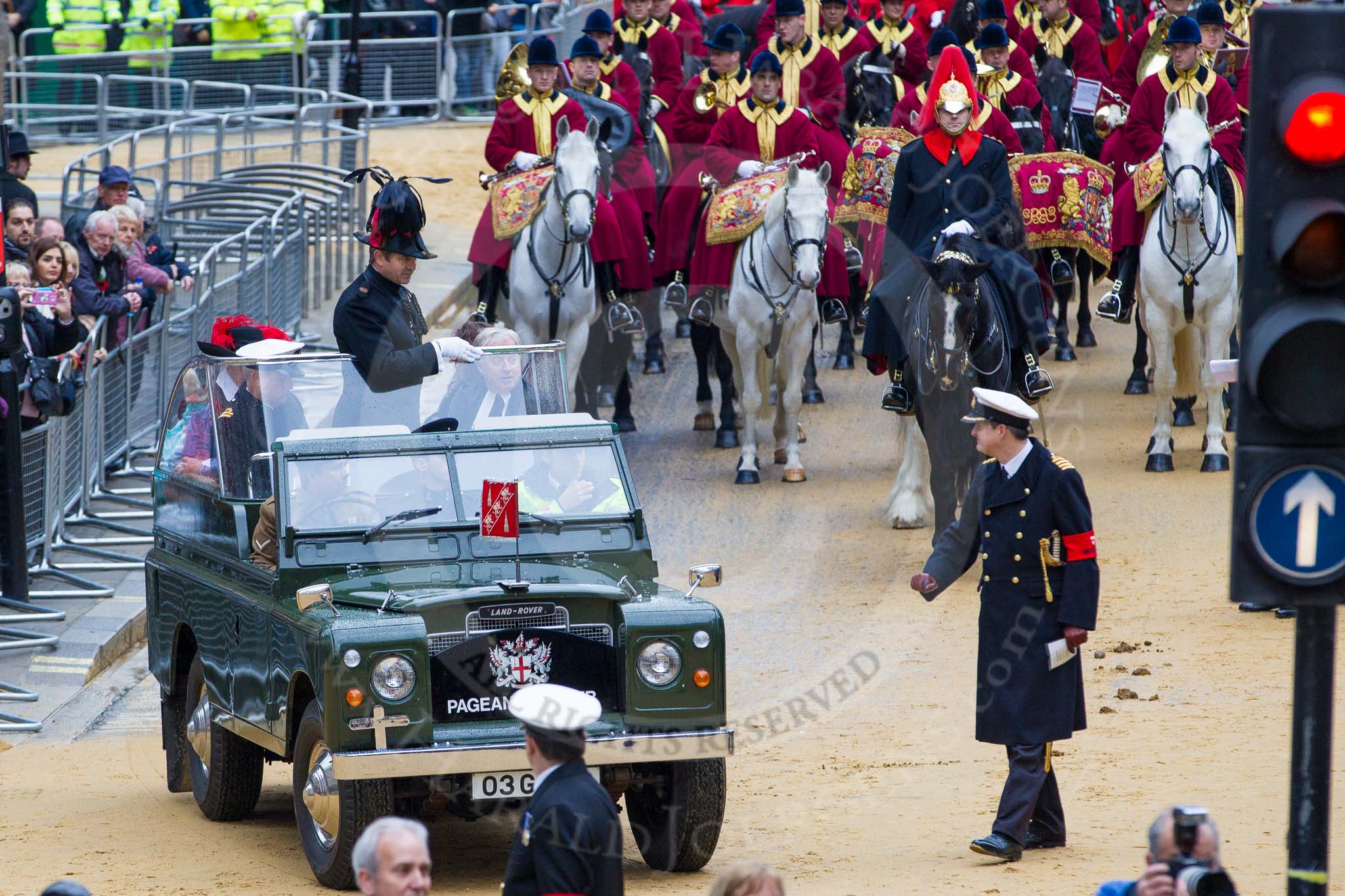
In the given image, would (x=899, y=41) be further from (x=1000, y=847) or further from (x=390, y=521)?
(x=1000, y=847)

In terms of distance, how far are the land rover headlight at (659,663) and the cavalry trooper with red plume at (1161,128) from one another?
9.11 metres

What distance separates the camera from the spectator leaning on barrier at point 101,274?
14.4 m

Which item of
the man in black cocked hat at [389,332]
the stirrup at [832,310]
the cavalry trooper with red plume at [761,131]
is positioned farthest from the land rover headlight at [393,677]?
the cavalry trooper with red plume at [761,131]

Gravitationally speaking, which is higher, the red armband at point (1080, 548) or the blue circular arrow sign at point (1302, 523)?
the blue circular arrow sign at point (1302, 523)

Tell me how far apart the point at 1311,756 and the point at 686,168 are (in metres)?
13.7

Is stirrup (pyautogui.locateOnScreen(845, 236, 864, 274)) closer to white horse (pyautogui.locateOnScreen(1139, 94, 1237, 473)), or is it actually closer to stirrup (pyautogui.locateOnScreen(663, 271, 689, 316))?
stirrup (pyautogui.locateOnScreen(663, 271, 689, 316))

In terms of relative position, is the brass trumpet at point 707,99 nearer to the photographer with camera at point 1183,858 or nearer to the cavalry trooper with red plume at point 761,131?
the cavalry trooper with red plume at point 761,131

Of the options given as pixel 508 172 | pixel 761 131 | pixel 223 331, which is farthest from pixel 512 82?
pixel 223 331

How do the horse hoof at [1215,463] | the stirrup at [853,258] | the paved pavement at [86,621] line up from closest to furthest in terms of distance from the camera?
1. the paved pavement at [86,621]
2. the horse hoof at [1215,463]
3. the stirrup at [853,258]

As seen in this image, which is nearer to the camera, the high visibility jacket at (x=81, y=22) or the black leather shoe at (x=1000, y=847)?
the black leather shoe at (x=1000, y=847)

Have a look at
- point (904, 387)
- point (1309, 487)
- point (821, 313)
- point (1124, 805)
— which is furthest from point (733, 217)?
point (1309, 487)

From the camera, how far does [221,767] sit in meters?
9.28

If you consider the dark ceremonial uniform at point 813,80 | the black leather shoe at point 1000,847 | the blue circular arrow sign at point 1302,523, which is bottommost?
the black leather shoe at point 1000,847

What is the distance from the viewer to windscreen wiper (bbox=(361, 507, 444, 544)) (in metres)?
8.52
